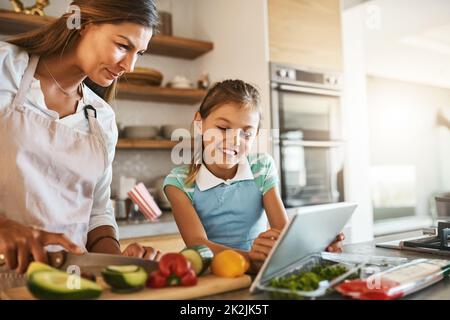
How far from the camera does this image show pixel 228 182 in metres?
1.35

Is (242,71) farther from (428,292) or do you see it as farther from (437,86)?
Result: (437,86)

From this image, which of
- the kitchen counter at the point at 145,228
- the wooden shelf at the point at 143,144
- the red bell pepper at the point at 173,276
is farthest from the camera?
the wooden shelf at the point at 143,144

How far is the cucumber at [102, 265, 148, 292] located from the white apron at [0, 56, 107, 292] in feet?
1.55

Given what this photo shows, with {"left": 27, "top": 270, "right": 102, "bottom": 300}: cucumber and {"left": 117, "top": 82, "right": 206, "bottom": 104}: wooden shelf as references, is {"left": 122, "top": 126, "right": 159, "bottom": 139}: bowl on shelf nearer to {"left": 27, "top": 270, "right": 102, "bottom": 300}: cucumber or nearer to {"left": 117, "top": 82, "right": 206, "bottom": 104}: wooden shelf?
{"left": 117, "top": 82, "right": 206, "bottom": 104}: wooden shelf

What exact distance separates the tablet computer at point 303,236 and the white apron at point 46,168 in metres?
0.63

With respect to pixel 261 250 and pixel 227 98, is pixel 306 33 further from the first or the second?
pixel 261 250

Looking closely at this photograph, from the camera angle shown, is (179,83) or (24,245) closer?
(24,245)

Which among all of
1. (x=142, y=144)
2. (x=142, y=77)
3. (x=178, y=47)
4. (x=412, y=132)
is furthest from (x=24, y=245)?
(x=412, y=132)

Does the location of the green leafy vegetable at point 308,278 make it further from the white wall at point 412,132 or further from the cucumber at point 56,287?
the white wall at point 412,132

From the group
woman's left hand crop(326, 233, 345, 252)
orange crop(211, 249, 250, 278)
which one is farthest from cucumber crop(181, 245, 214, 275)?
woman's left hand crop(326, 233, 345, 252)

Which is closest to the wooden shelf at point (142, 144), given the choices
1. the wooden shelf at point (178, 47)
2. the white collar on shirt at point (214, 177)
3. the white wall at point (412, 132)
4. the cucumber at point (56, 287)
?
the wooden shelf at point (178, 47)

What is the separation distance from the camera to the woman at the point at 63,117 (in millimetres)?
1082

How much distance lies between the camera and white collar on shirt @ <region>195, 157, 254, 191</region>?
1.33 m

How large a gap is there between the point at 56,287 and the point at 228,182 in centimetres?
75
